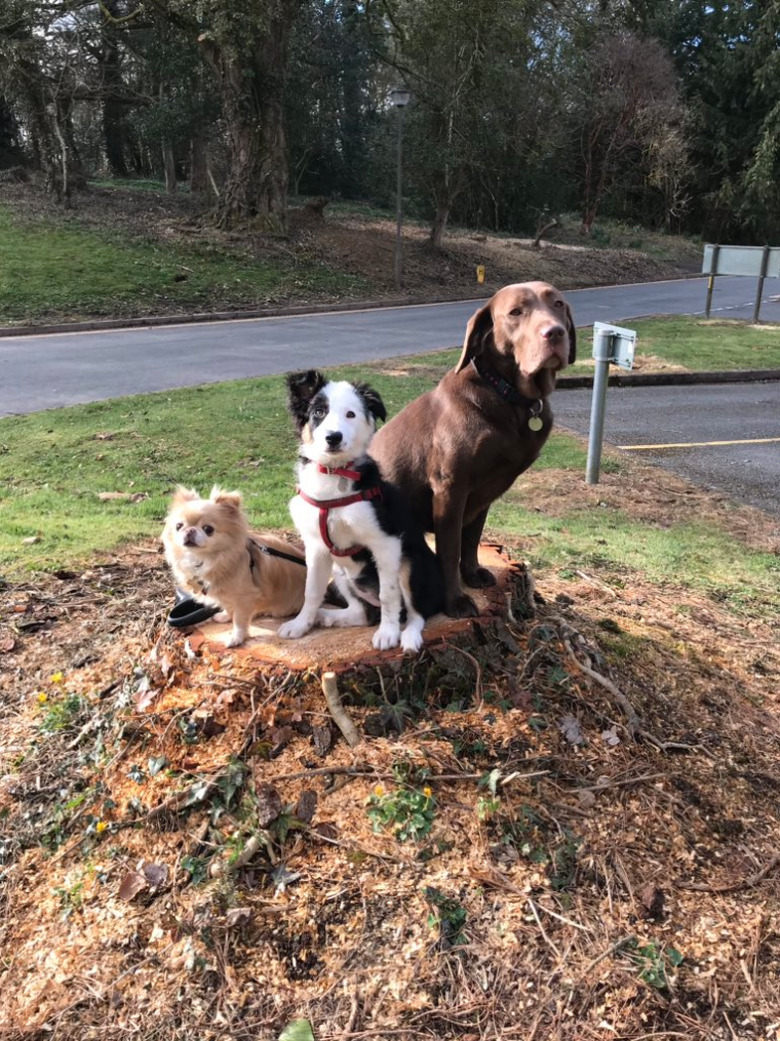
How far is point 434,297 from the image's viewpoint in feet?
85.1

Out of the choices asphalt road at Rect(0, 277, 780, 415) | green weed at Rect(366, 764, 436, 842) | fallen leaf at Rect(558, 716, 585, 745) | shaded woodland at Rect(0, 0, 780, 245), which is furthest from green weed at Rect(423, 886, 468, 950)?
shaded woodland at Rect(0, 0, 780, 245)

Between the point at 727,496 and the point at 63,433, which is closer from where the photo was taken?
the point at 727,496

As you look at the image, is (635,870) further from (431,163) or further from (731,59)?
(731,59)

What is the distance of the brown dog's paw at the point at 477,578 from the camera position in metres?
3.98

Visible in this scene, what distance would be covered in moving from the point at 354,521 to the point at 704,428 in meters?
9.24

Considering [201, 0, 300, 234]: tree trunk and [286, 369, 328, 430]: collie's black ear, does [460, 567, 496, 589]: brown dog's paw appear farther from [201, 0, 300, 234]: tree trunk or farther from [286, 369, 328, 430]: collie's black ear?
[201, 0, 300, 234]: tree trunk

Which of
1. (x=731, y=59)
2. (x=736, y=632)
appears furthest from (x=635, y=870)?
(x=731, y=59)

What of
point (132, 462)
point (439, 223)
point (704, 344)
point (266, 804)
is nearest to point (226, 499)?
point (266, 804)

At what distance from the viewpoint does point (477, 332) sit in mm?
3455

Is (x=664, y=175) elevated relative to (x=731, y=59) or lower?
lower

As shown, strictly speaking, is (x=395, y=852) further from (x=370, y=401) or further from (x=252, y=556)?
(x=370, y=401)

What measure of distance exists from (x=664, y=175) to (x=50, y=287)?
31945mm

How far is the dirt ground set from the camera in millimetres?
2590

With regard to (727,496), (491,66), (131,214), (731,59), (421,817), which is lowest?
(727,496)
